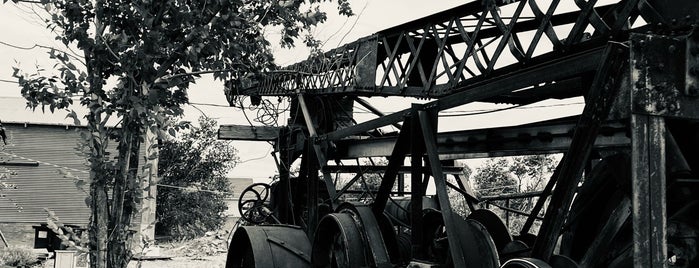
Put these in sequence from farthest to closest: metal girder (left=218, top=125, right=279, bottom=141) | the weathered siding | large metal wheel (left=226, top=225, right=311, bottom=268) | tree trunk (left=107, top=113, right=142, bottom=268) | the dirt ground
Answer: the weathered siding, the dirt ground, metal girder (left=218, top=125, right=279, bottom=141), large metal wheel (left=226, top=225, right=311, bottom=268), tree trunk (left=107, top=113, right=142, bottom=268)

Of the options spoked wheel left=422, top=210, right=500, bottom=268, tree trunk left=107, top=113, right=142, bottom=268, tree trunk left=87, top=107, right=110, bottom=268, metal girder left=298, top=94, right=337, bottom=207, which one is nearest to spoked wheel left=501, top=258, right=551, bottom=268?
spoked wheel left=422, top=210, right=500, bottom=268

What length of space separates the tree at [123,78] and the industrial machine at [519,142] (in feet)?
4.51

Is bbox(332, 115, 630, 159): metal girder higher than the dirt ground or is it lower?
higher

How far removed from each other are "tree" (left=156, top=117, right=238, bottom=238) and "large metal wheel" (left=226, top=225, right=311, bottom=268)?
87.3ft

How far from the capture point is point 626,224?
17.9ft

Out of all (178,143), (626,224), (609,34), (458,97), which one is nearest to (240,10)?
(458,97)

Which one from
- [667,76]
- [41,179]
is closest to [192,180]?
[41,179]

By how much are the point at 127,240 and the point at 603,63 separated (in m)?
4.10

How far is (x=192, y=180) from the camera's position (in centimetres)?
3791

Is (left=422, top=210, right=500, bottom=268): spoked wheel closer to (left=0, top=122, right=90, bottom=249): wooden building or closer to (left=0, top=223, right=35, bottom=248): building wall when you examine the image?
(left=0, top=122, right=90, bottom=249): wooden building

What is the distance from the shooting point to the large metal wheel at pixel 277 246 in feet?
34.3

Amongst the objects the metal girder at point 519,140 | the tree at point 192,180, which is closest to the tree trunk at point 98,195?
the metal girder at point 519,140

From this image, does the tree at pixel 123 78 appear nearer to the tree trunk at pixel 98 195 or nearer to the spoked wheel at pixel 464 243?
the tree trunk at pixel 98 195

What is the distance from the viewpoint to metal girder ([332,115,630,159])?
6.70 m
